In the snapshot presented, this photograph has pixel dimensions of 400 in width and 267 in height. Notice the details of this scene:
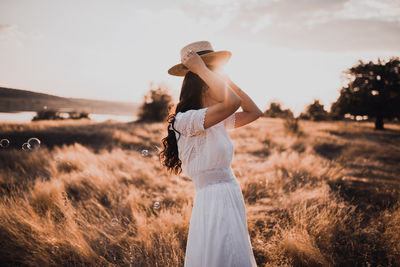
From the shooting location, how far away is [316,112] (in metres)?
43.8

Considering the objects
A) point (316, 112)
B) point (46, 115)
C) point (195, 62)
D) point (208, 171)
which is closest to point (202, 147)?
point (208, 171)

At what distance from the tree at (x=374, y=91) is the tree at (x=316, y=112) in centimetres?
1791

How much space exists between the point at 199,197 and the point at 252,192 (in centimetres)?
384

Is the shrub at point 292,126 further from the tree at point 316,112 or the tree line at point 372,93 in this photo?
the tree at point 316,112

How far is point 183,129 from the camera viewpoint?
160 centimetres

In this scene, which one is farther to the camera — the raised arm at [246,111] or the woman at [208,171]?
the raised arm at [246,111]

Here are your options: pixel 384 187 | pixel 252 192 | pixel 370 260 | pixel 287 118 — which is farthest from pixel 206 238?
pixel 287 118

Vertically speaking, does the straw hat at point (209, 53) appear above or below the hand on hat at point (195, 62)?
above

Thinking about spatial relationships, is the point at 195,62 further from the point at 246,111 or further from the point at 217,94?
the point at 246,111

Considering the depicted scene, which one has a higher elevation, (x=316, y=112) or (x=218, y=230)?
(x=316, y=112)

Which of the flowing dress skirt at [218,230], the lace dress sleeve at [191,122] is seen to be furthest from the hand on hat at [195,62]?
the flowing dress skirt at [218,230]

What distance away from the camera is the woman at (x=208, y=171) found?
154cm

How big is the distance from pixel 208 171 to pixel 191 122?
17.8 inches

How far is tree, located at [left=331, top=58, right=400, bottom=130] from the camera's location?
2236 cm
